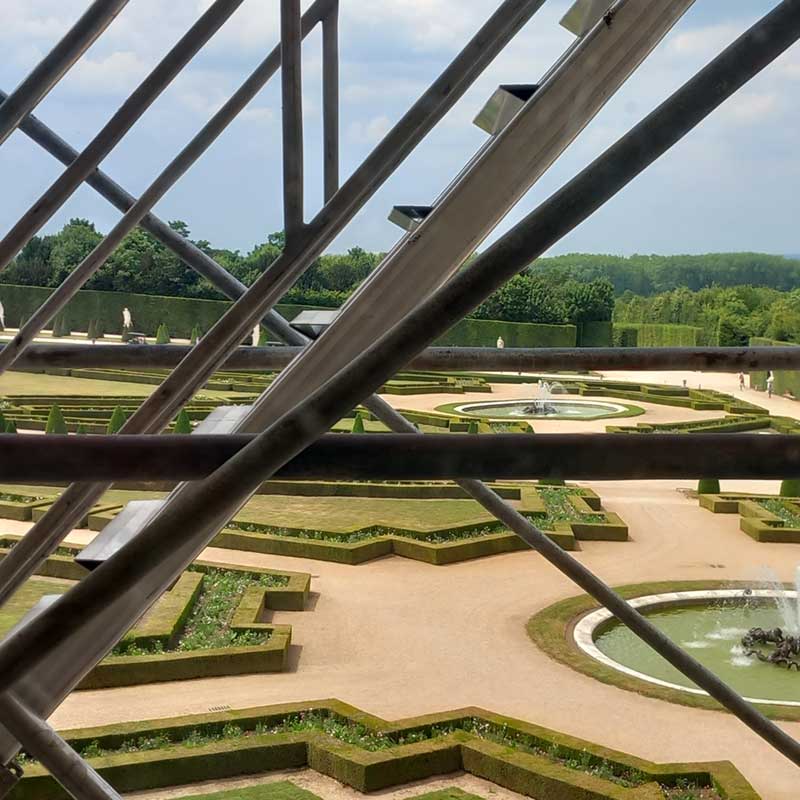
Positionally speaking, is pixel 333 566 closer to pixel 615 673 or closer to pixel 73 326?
pixel 615 673

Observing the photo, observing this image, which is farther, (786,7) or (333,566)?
(333,566)

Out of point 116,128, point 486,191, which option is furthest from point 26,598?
point 486,191

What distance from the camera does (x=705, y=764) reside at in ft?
19.4

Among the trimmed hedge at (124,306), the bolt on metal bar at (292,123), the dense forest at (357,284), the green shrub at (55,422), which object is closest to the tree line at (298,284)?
the dense forest at (357,284)

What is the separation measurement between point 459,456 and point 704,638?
7579 millimetres

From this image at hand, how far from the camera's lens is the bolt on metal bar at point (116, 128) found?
2.50 meters

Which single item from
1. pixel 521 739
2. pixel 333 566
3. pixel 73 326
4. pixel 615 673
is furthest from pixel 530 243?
pixel 73 326

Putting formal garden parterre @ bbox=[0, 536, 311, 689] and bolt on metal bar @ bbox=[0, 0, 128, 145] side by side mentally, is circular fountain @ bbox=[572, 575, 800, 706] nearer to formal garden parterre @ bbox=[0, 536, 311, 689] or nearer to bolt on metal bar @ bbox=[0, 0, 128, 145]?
formal garden parterre @ bbox=[0, 536, 311, 689]

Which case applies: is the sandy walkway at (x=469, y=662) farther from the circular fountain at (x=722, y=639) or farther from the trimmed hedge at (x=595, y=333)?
the trimmed hedge at (x=595, y=333)

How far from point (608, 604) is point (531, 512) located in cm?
919

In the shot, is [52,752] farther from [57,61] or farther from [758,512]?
[758,512]

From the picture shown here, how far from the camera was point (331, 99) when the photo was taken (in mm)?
2758

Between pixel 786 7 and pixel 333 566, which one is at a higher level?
pixel 786 7

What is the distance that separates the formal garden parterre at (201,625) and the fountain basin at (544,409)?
1169cm
